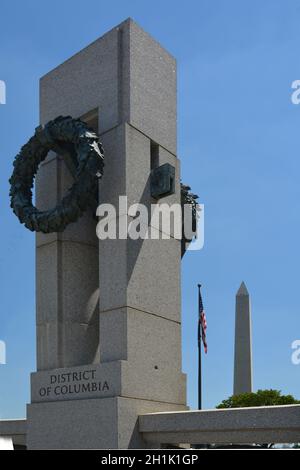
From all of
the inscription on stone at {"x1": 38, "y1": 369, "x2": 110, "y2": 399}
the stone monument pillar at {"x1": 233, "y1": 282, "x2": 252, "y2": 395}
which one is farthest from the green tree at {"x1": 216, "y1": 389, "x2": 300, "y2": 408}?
the inscription on stone at {"x1": 38, "y1": 369, "x2": 110, "y2": 399}

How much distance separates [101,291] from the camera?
14266 mm

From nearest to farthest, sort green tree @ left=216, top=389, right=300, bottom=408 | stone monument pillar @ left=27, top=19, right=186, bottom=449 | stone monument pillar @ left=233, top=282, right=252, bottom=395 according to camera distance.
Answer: stone monument pillar @ left=27, top=19, right=186, bottom=449
green tree @ left=216, top=389, right=300, bottom=408
stone monument pillar @ left=233, top=282, right=252, bottom=395

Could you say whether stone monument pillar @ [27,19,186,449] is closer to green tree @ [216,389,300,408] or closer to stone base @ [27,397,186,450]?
stone base @ [27,397,186,450]

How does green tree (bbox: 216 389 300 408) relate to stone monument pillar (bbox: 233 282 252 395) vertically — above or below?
below

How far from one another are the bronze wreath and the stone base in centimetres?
406

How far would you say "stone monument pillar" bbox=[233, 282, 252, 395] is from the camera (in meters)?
39.2

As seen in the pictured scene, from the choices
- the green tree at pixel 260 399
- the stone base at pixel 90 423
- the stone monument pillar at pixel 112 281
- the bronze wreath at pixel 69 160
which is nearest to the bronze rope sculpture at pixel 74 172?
the bronze wreath at pixel 69 160

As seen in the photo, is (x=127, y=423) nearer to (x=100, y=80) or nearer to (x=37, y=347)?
(x=37, y=347)

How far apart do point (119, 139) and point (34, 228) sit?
2917 mm

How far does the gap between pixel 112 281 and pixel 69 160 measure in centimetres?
348

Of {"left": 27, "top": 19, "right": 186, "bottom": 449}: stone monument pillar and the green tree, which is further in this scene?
the green tree

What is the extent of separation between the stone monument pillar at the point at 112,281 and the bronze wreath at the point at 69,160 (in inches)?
20.0

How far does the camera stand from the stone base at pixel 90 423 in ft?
42.3

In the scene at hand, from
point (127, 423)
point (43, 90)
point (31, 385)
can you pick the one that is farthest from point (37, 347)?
point (43, 90)
